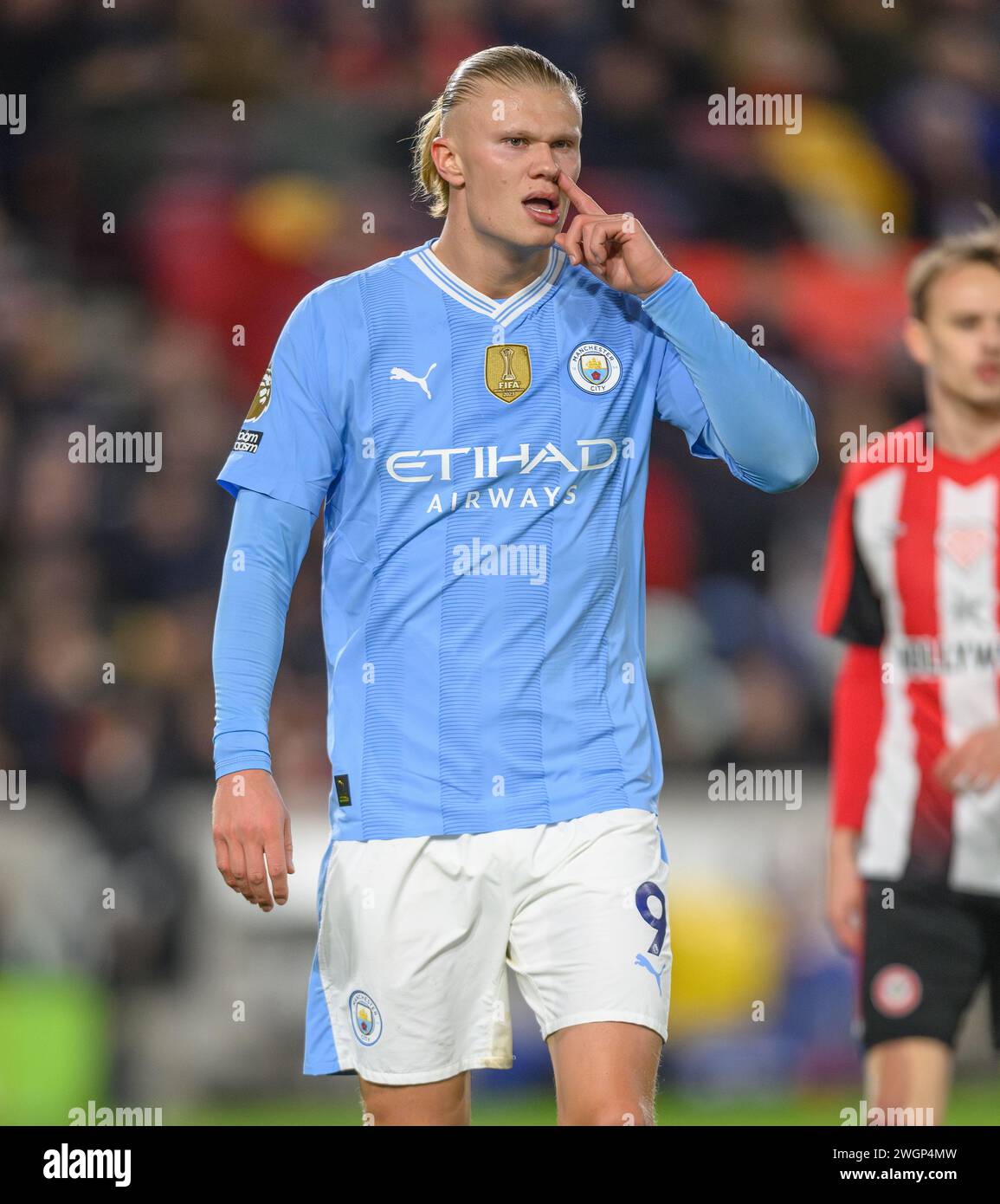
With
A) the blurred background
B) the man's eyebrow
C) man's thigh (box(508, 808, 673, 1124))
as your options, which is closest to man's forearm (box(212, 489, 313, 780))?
man's thigh (box(508, 808, 673, 1124))

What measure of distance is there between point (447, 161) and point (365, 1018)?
1.55 meters

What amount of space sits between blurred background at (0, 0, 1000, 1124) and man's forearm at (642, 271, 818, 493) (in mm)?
3159

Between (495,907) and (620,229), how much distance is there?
3.79 feet

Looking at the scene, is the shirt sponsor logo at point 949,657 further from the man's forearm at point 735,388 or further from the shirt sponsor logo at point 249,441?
the shirt sponsor logo at point 249,441

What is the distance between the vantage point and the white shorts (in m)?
2.96

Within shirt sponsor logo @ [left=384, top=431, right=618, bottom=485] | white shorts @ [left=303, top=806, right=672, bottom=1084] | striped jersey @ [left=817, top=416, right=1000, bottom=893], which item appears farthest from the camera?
striped jersey @ [left=817, top=416, right=1000, bottom=893]

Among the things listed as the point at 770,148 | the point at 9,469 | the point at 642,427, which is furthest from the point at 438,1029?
the point at 770,148

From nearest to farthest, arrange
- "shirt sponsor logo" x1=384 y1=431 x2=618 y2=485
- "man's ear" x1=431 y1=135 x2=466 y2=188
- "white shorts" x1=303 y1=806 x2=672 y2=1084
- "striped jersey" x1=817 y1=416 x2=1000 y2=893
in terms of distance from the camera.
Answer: "white shorts" x1=303 y1=806 x2=672 y2=1084, "shirt sponsor logo" x1=384 y1=431 x2=618 y2=485, "man's ear" x1=431 y1=135 x2=466 y2=188, "striped jersey" x1=817 y1=416 x2=1000 y2=893

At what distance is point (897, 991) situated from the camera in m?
4.27

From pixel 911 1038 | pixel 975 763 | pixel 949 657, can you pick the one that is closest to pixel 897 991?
pixel 911 1038

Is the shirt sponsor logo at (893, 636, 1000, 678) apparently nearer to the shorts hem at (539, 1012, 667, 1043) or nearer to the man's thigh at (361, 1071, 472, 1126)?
the shorts hem at (539, 1012, 667, 1043)

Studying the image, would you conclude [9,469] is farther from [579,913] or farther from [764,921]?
[579,913]

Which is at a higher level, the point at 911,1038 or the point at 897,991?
the point at 897,991

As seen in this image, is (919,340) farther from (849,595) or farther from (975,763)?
(975,763)
